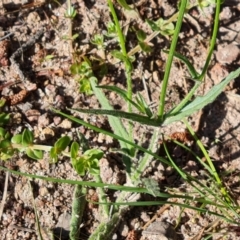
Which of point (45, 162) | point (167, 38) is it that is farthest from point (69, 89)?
point (167, 38)

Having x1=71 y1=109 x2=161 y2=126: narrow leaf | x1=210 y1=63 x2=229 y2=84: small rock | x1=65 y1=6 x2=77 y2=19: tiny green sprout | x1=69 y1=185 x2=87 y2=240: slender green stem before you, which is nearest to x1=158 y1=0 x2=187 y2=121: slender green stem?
x1=71 y1=109 x2=161 y2=126: narrow leaf

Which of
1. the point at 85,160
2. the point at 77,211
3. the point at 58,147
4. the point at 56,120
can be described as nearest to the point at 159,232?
the point at 77,211

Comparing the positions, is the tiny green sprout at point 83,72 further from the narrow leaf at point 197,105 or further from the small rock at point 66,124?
the narrow leaf at point 197,105

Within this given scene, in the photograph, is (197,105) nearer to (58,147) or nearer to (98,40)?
(58,147)

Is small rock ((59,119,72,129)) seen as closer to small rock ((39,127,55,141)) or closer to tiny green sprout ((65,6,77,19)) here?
small rock ((39,127,55,141))

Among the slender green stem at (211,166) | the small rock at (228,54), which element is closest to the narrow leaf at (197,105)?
the slender green stem at (211,166)

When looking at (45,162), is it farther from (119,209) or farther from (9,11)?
(9,11)

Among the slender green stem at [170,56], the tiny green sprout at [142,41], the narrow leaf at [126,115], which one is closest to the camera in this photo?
the slender green stem at [170,56]

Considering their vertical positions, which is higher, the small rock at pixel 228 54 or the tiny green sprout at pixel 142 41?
the tiny green sprout at pixel 142 41
